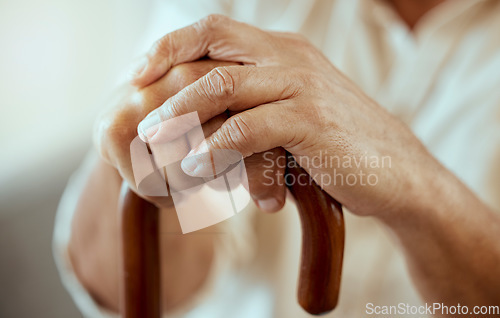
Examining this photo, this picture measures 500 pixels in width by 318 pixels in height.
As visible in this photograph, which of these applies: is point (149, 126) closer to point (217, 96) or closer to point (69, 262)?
point (217, 96)

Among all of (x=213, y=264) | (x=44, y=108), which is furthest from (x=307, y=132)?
(x=44, y=108)

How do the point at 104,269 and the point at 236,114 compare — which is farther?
the point at 104,269

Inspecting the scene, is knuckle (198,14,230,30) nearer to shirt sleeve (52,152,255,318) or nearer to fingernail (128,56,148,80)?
fingernail (128,56,148,80)

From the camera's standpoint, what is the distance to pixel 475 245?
1.08ft

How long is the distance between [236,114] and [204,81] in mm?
Result: 23

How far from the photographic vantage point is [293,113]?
230mm

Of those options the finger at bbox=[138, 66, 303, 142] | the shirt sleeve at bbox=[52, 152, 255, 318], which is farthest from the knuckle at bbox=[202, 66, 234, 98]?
the shirt sleeve at bbox=[52, 152, 255, 318]

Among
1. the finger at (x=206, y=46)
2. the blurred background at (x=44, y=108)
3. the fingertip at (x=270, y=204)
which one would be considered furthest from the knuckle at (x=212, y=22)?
the blurred background at (x=44, y=108)

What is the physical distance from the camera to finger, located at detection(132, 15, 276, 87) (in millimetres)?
242

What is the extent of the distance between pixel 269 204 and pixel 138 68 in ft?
0.36

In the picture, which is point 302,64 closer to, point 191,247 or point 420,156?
point 420,156

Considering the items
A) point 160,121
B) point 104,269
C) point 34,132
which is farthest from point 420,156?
point 34,132

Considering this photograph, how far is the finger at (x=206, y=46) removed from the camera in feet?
0.79

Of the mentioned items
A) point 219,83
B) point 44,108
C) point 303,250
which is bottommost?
point 44,108
